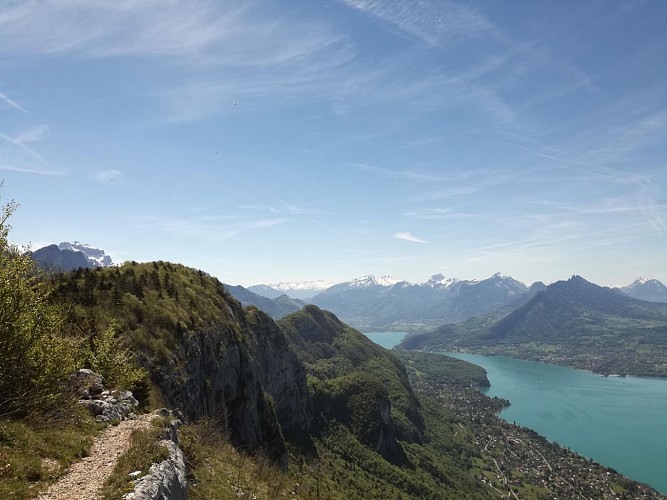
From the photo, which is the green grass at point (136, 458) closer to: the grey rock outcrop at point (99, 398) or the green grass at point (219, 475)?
the green grass at point (219, 475)

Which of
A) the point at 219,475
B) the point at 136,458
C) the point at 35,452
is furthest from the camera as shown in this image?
the point at 219,475

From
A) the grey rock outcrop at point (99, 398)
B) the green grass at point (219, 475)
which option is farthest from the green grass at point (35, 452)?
the green grass at point (219, 475)

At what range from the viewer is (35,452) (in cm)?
1800

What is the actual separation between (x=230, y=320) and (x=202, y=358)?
53.5 feet

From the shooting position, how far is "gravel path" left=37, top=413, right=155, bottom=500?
51.8 feet

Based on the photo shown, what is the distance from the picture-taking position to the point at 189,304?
5838 centimetres

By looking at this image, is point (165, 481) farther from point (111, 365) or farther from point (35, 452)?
point (111, 365)

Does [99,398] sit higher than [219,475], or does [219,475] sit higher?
[99,398]

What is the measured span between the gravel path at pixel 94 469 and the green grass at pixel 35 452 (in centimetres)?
41

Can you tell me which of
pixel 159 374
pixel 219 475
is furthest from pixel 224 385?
pixel 219 475

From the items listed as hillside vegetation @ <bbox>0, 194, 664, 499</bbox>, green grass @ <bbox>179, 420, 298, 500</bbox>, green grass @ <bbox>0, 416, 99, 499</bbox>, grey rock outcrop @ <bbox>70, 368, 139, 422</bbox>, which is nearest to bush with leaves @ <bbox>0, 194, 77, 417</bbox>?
hillside vegetation @ <bbox>0, 194, 664, 499</bbox>

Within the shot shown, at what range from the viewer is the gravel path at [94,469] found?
1579 centimetres

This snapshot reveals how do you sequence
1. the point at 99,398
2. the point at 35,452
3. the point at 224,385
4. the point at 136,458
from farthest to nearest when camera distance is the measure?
the point at 224,385, the point at 99,398, the point at 136,458, the point at 35,452

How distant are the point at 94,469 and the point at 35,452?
282cm
